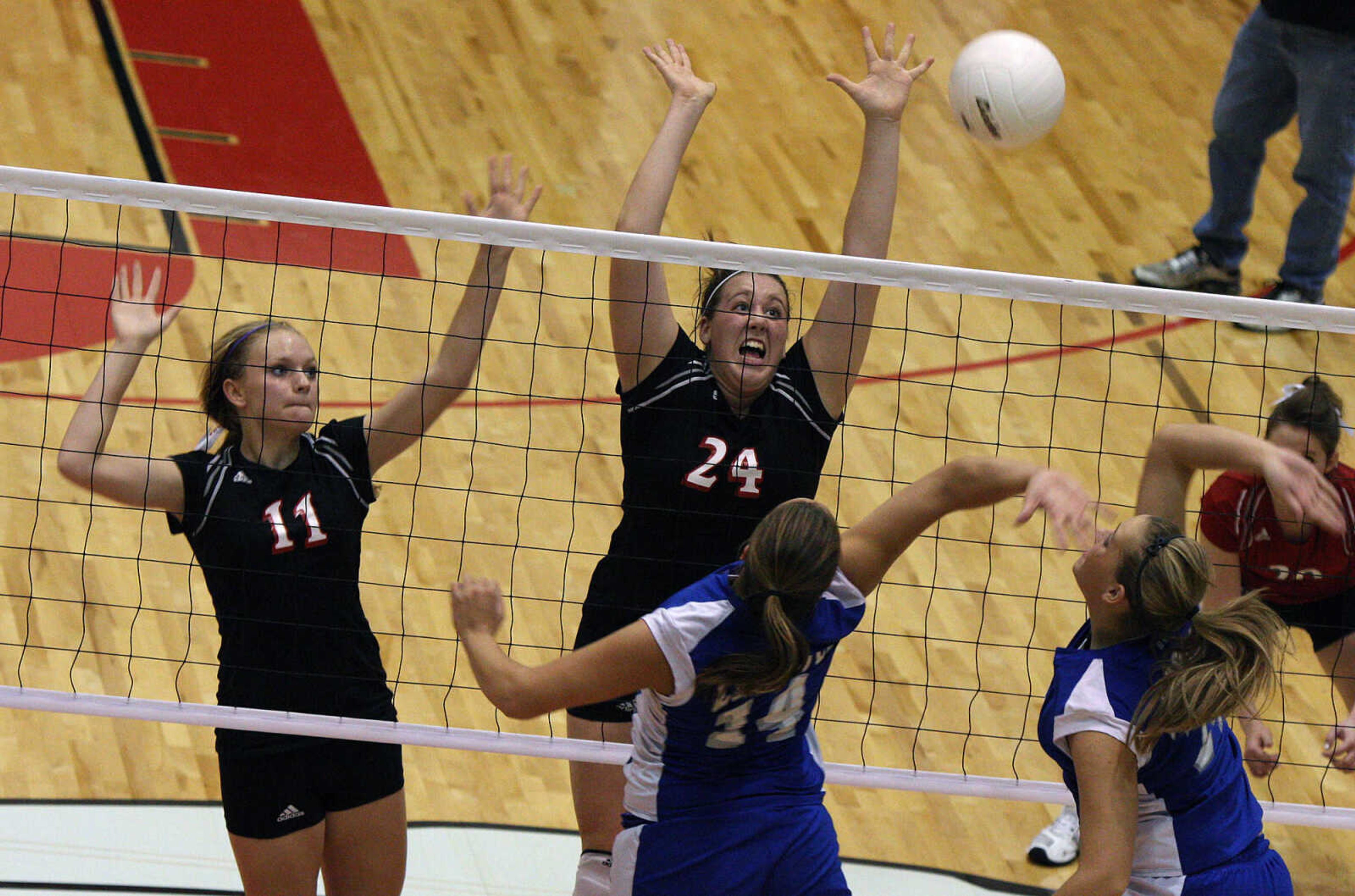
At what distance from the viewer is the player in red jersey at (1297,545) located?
4.61 meters

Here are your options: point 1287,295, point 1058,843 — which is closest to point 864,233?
point 1058,843

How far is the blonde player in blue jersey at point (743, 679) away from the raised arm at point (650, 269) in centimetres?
80

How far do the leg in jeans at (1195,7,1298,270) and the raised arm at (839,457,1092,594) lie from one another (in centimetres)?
486

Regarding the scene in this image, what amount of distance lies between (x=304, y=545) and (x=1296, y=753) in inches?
138

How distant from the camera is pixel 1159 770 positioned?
3293 millimetres

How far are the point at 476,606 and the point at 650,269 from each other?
114 centimetres

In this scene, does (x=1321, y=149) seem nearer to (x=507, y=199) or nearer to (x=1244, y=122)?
(x=1244, y=122)

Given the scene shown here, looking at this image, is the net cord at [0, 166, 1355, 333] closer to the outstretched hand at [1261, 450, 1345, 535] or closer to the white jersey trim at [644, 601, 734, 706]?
the outstretched hand at [1261, 450, 1345, 535]

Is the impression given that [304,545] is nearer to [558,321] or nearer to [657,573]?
[657,573]

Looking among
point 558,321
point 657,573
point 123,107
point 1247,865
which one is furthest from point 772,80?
point 1247,865

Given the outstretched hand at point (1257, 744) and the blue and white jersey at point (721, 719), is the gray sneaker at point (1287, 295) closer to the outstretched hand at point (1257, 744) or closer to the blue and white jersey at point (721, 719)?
the outstretched hand at point (1257, 744)

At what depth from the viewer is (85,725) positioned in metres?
5.36

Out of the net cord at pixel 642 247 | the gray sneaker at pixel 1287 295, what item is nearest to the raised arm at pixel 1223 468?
the net cord at pixel 642 247

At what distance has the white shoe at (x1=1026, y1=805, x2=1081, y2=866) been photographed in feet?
16.6
